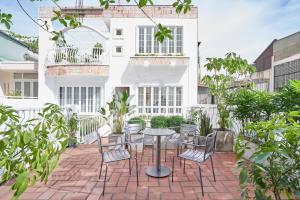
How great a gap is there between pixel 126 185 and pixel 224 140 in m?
3.93

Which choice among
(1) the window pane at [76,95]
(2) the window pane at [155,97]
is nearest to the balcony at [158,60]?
(2) the window pane at [155,97]

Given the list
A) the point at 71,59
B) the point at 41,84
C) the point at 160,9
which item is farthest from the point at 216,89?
the point at 41,84

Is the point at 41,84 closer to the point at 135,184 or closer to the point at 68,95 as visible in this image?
the point at 68,95

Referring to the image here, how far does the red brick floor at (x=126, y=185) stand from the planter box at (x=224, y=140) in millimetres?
1237

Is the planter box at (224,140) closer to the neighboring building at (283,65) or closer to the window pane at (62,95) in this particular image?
the neighboring building at (283,65)

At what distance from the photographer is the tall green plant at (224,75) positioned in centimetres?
674

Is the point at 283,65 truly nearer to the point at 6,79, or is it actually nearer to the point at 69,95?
the point at 69,95

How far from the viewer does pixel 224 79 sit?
703 centimetres

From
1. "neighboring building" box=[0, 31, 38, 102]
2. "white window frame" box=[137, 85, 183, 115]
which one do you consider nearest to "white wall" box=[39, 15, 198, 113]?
"white window frame" box=[137, 85, 183, 115]

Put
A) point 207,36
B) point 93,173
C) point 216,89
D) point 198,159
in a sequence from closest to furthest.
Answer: point 198,159, point 93,173, point 216,89, point 207,36

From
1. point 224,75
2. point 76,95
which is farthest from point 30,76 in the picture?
point 224,75

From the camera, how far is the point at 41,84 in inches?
494

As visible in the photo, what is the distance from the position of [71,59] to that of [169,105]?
22.2 ft

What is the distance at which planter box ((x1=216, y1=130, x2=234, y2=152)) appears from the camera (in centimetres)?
652
